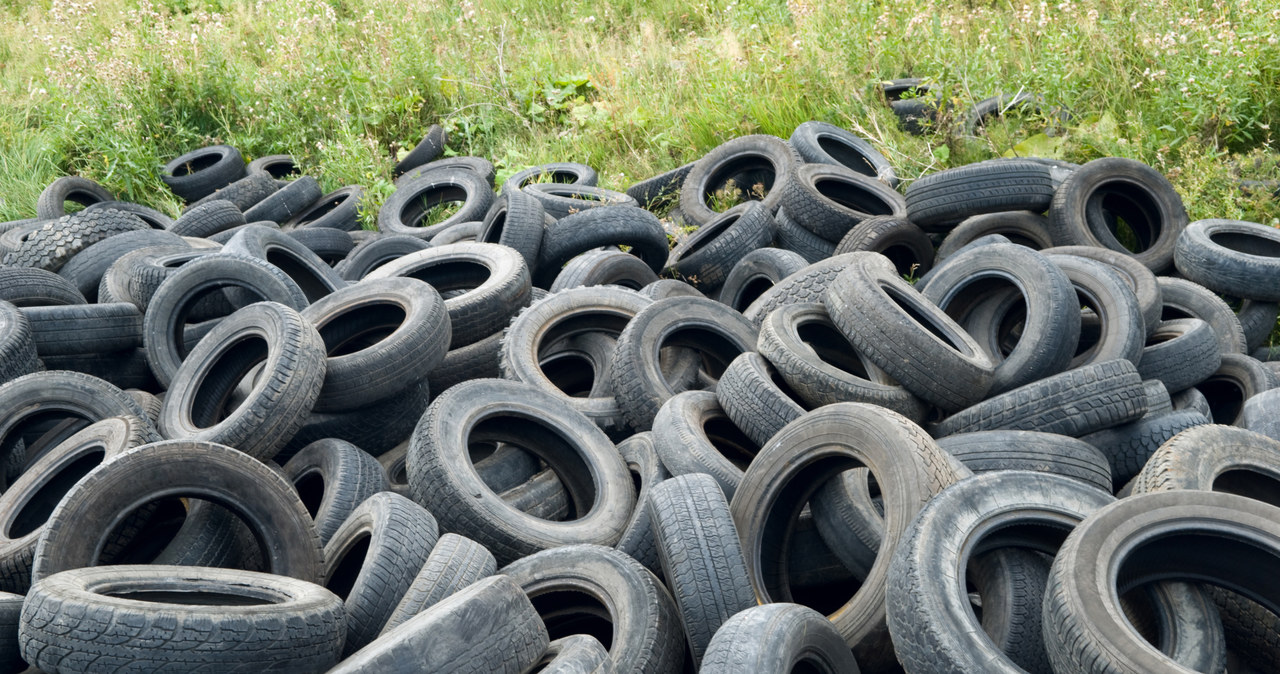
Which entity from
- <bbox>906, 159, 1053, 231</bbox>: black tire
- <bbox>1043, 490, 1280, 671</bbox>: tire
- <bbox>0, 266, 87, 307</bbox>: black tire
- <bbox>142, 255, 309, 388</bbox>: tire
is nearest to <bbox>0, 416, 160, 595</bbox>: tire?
<bbox>142, 255, 309, 388</bbox>: tire

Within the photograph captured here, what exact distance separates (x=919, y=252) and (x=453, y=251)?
3.56 metres

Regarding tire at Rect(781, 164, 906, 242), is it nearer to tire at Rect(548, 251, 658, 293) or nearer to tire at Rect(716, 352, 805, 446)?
tire at Rect(548, 251, 658, 293)

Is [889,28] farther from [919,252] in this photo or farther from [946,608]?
[946,608]

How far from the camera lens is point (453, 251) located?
6.88 m

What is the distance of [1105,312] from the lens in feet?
17.3

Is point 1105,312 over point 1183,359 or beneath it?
over

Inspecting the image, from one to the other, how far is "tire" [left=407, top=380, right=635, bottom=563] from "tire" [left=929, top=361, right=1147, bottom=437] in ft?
6.13

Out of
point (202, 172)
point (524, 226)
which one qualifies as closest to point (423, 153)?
point (202, 172)

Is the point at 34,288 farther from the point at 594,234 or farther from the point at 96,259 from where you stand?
the point at 594,234

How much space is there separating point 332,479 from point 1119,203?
20.0ft

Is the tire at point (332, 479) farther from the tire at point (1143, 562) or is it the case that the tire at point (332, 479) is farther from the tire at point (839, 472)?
the tire at point (1143, 562)

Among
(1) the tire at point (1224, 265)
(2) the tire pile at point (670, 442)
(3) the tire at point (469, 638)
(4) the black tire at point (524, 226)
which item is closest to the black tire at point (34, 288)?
(2) the tire pile at point (670, 442)

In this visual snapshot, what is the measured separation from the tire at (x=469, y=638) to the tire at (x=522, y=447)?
1.05m

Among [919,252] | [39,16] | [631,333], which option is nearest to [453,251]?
[631,333]
